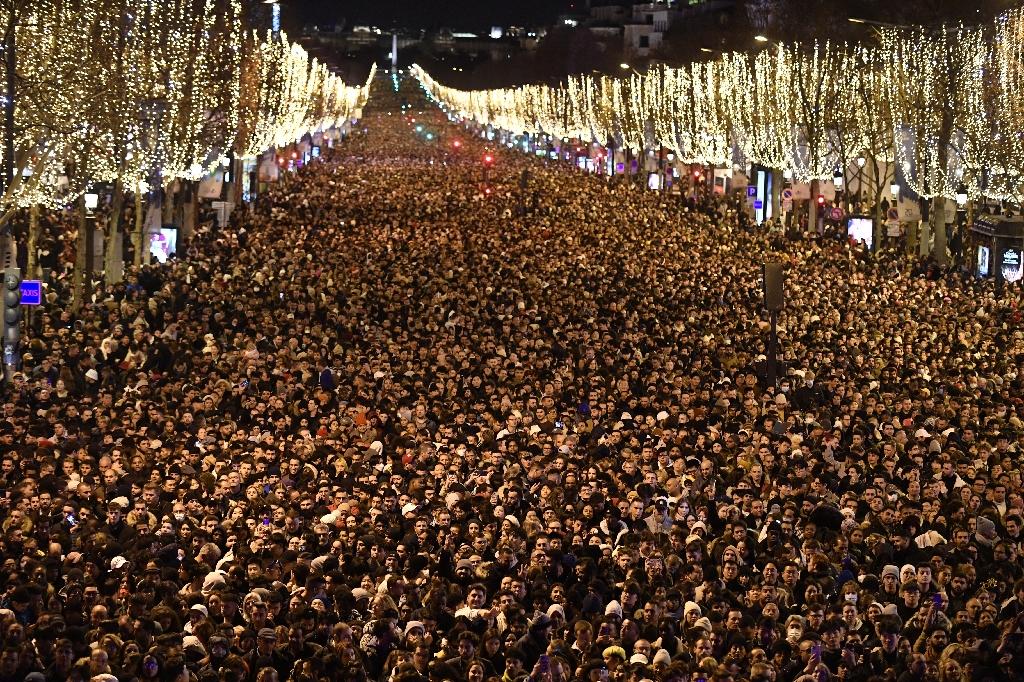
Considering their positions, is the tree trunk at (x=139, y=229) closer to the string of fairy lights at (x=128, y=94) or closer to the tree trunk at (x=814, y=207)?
the string of fairy lights at (x=128, y=94)

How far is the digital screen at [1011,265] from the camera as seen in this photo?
3897 cm

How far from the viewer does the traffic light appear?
26.7m

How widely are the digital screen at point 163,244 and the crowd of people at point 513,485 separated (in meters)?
8.24

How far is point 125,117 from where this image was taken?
1563 inches

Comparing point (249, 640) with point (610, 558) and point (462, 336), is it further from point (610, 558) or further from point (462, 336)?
point (462, 336)

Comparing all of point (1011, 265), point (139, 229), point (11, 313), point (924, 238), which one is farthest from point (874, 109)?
point (11, 313)

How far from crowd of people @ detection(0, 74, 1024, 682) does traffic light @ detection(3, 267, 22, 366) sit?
1.38 feet

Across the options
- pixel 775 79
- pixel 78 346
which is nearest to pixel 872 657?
pixel 78 346

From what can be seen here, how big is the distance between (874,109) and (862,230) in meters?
5.49

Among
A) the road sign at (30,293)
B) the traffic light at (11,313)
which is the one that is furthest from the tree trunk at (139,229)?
the traffic light at (11,313)

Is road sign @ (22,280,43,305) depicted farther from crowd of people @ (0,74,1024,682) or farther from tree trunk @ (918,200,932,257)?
tree trunk @ (918,200,932,257)

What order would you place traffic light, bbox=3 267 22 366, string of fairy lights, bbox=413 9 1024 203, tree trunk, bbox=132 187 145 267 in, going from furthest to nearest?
string of fairy lights, bbox=413 9 1024 203 → tree trunk, bbox=132 187 145 267 → traffic light, bbox=3 267 22 366

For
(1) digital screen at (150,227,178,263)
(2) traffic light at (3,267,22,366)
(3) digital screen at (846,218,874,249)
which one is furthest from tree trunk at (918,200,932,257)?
(2) traffic light at (3,267,22,366)

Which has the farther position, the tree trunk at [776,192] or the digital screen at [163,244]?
the tree trunk at [776,192]
